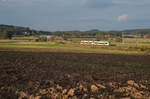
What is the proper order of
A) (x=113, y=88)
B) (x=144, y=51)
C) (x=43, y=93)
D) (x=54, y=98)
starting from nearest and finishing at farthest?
(x=54, y=98) < (x=43, y=93) < (x=113, y=88) < (x=144, y=51)

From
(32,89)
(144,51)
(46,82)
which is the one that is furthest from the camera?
(144,51)

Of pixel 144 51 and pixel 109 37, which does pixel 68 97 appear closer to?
pixel 144 51

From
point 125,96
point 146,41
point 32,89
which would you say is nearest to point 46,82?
point 32,89

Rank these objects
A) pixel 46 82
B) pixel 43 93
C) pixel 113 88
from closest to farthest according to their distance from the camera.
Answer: pixel 43 93, pixel 113 88, pixel 46 82

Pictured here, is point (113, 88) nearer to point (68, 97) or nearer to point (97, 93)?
point (97, 93)

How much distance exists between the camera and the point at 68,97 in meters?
6.01

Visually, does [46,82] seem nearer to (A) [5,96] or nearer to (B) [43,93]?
(B) [43,93]

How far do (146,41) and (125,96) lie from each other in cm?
4752

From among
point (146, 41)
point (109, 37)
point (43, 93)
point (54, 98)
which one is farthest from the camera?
point (109, 37)

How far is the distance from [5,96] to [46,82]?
2.29 m

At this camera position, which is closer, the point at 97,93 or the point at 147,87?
the point at 97,93

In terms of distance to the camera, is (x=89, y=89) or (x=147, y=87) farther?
(x=147, y=87)

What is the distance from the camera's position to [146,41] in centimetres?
5000

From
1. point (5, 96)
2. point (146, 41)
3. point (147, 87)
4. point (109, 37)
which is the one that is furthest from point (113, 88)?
point (109, 37)
